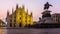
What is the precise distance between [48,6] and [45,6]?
2.51 feet

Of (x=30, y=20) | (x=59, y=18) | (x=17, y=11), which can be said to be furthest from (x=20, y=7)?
(x=59, y=18)

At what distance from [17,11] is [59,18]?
23067mm

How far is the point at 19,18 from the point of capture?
83.3 m

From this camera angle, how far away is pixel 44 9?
42906mm

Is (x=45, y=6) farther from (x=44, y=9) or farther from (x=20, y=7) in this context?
(x=20, y=7)

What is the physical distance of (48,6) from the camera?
138 ft

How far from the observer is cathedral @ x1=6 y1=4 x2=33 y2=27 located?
81.6 meters

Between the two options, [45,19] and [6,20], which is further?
[6,20]

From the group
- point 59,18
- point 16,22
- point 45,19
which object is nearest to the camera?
point 45,19

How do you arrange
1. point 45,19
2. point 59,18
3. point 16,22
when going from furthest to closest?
point 59,18 < point 16,22 < point 45,19

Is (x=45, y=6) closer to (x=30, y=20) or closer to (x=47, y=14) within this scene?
(x=47, y=14)

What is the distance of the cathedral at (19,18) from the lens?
81625mm

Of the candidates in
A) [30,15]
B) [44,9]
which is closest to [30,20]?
[30,15]

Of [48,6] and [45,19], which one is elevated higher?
[48,6]
